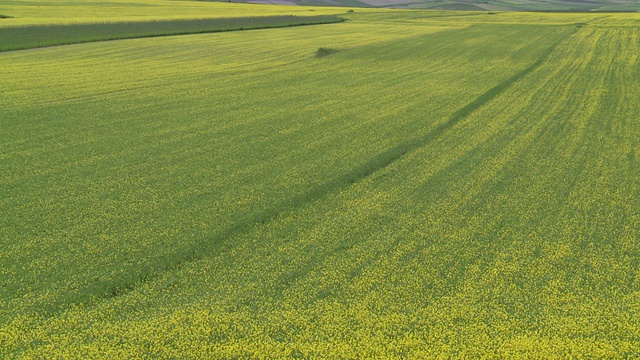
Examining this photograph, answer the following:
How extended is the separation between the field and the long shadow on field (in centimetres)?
5

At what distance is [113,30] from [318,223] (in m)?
42.7

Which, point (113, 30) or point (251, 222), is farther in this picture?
point (113, 30)

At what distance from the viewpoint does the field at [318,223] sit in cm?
702

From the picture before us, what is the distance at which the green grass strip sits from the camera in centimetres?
3706

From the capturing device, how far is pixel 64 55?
32.0m

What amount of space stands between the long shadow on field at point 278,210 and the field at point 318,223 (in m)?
0.05

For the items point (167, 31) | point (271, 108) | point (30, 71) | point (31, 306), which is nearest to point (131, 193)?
point (31, 306)

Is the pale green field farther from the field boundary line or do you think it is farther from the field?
the field boundary line

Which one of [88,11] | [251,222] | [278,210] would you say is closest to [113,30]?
[88,11]

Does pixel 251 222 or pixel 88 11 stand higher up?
pixel 88 11

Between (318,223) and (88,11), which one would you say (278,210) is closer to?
(318,223)

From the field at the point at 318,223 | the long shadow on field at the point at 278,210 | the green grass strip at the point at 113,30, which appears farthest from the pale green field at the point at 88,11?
the long shadow on field at the point at 278,210

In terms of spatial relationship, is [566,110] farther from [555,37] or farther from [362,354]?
[555,37]

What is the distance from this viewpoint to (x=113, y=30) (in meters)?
44.9
